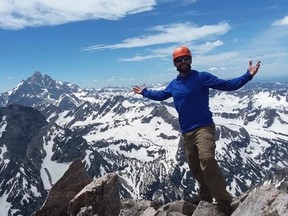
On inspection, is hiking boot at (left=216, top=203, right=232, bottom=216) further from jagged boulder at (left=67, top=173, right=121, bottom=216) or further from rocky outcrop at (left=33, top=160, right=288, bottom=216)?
jagged boulder at (left=67, top=173, right=121, bottom=216)

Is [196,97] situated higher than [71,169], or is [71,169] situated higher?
[196,97]

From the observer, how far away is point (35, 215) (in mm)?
22266

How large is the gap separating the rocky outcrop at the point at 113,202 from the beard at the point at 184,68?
16.8 feet

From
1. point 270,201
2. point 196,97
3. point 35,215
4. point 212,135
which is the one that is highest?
point 196,97

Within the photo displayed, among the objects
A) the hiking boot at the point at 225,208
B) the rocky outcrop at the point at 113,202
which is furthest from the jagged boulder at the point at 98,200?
the hiking boot at the point at 225,208

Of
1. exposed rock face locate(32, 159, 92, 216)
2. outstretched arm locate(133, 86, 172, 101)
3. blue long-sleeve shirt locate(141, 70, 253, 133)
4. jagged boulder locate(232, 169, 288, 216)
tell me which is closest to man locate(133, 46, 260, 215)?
blue long-sleeve shirt locate(141, 70, 253, 133)

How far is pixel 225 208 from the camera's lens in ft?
50.5

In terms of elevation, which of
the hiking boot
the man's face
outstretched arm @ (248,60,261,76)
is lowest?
the hiking boot

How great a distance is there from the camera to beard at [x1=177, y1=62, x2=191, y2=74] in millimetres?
16125

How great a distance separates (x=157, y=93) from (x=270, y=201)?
25.4 ft

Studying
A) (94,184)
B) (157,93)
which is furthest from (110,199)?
(157,93)

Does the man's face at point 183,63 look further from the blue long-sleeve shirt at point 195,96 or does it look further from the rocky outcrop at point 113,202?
the rocky outcrop at point 113,202

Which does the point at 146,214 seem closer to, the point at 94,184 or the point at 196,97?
the point at 94,184

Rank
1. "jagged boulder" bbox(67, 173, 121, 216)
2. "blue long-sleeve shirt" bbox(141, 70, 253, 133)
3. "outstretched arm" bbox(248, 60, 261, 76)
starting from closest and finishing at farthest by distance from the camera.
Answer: "outstretched arm" bbox(248, 60, 261, 76)
"blue long-sleeve shirt" bbox(141, 70, 253, 133)
"jagged boulder" bbox(67, 173, 121, 216)
